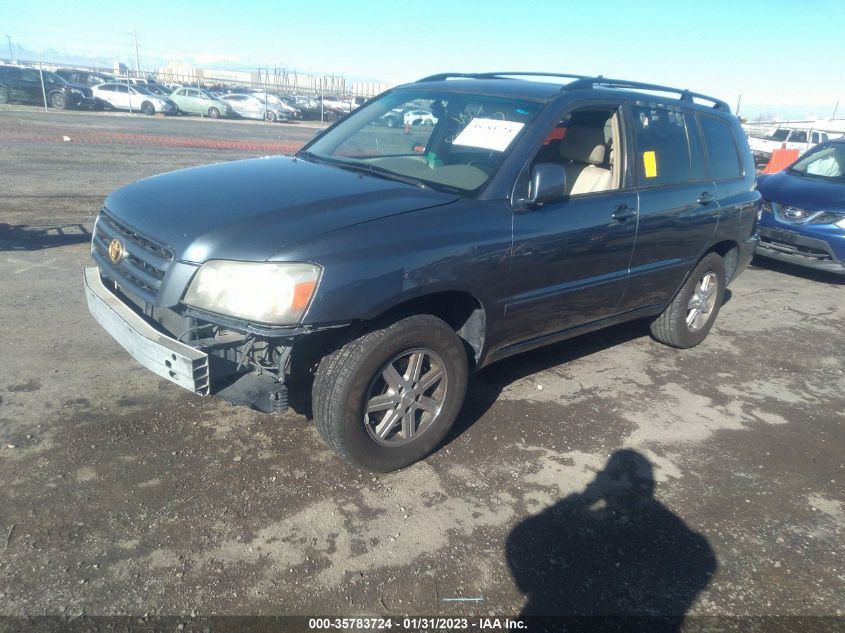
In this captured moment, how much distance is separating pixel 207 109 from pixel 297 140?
11.5 m

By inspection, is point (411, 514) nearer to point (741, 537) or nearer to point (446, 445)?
point (446, 445)

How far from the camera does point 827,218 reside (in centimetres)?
779

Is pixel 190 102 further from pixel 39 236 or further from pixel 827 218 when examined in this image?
pixel 827 218

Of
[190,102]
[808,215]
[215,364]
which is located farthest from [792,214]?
[190,102]

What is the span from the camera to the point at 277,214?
121 inches

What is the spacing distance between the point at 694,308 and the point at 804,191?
4066mm

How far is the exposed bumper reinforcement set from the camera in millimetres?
2816

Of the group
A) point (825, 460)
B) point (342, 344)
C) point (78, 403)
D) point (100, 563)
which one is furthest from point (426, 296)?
point (825, 460)

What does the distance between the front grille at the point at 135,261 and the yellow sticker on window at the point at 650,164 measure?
3084mm

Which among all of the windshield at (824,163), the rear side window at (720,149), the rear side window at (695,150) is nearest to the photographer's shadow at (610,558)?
the rear side window at (695,150)

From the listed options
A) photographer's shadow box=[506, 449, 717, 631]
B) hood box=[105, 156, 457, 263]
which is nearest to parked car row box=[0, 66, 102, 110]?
hood box=[105, 156, 457, 263]

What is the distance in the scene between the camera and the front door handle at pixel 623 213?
408cm

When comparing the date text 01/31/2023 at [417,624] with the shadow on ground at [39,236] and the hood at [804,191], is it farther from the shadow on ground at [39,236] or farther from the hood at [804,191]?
the hood at [804,191]

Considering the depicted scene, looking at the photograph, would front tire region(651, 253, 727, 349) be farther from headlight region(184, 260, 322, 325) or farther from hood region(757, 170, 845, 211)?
headlight region(184, 260, 322, 325)
